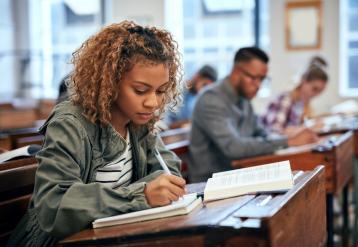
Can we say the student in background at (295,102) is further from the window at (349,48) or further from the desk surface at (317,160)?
the window at (349,48)

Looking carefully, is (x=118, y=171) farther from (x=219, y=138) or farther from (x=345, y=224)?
(x=345, y=224)

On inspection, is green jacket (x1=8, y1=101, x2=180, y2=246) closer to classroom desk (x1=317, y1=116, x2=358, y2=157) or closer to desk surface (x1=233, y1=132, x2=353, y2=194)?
desk surface (x1=233, y1=132, x2=353, y2=194)

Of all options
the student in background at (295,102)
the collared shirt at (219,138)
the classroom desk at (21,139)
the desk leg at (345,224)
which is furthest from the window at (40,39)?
the desk leg at (345,224)

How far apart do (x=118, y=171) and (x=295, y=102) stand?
3.18 m

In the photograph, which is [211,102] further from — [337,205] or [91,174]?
[337,205]

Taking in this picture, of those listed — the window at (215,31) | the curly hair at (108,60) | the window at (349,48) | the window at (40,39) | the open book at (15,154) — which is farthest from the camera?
the window at (40,39)

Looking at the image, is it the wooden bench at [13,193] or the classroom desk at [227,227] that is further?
the wooden bench at [13,193]

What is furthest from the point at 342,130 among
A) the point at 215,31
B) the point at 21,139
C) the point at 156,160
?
the point at 215,31

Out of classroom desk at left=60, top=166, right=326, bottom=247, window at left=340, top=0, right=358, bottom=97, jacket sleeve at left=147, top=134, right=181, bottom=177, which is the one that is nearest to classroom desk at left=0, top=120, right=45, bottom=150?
jacket sleeve at left=147, top=134, right=181, bottom=177

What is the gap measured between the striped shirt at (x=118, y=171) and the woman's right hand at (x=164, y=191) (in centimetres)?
22

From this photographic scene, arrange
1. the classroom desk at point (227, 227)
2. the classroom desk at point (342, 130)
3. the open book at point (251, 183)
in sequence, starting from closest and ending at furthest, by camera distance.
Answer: the classroom desk at point (227, 227) < the open book at point (251, 183) < the classroom desk at point (342, 130)

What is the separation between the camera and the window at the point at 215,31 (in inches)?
338

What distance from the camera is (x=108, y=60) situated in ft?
5.16

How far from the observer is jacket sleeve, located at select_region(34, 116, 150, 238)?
53.1 inches
